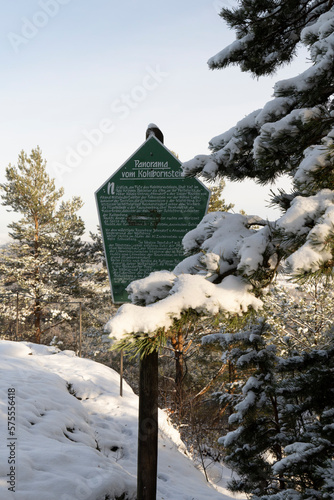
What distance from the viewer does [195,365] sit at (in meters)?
20.6

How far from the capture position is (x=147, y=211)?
373 cm

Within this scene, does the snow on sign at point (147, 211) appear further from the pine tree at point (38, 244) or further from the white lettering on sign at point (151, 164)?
the pine tree at point (38, 244)

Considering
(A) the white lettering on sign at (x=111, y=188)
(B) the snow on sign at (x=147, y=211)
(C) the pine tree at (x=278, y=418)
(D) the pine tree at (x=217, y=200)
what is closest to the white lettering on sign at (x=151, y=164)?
(B) the snow on sign at (x=147, y=211)

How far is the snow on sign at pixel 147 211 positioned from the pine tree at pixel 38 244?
16751 mm

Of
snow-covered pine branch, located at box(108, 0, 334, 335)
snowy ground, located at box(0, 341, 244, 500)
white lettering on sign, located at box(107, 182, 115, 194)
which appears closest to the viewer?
snow-covered pine branch, located at box(108, 0, 334, 335)

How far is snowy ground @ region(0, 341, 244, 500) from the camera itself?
3.32 m

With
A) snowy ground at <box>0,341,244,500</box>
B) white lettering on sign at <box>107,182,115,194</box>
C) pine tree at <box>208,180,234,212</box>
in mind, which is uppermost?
pine tree at <box>208,180,234,212</box>

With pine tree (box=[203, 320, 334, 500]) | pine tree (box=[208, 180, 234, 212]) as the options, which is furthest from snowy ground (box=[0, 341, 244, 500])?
pine tree (box=[208, 180, 234, 212])

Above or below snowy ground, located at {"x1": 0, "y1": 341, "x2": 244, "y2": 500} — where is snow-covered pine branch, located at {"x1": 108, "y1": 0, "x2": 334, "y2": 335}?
above

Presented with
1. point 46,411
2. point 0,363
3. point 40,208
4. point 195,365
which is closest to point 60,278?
point 40,208

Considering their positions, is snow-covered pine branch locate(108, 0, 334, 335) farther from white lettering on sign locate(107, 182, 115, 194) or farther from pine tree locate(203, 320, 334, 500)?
pine tree locate(203, 320, 334, 500)

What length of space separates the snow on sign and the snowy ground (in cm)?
166

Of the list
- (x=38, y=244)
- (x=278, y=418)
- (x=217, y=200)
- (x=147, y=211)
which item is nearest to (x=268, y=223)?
(x=147, y=211)

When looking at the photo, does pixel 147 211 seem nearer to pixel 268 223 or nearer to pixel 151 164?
pixel 151 164
